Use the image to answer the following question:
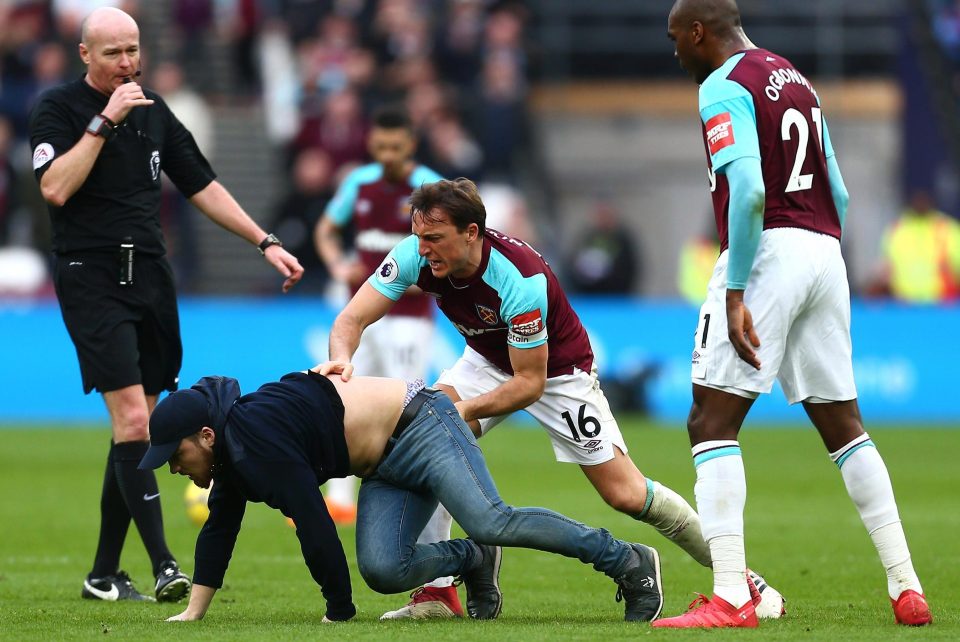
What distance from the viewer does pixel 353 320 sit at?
718cm

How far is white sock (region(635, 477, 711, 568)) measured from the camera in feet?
24.2

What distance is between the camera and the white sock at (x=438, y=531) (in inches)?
289

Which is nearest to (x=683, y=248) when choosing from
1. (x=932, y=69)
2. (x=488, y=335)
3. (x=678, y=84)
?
(x=678, y=84)

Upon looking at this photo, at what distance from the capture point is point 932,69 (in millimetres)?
21453

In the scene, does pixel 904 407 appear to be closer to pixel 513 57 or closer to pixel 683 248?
pixel 683 248

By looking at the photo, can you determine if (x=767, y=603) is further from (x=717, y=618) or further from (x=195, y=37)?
(x=195, y=37)

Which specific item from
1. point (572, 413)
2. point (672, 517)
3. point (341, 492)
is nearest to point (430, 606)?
point (572, 413)

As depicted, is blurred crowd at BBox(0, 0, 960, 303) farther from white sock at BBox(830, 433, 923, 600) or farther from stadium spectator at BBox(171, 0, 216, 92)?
white sock at BBox(830, 433, 923, 600)

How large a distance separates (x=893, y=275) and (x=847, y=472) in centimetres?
1510

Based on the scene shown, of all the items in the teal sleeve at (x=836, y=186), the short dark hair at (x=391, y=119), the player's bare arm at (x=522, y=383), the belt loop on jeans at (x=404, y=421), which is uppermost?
the teal sleeve at (x=836, y=186)

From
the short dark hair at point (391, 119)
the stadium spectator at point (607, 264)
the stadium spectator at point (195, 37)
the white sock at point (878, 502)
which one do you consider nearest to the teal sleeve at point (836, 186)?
the white sock at point (878, 502)

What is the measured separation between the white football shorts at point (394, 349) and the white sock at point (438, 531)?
12.6 ft

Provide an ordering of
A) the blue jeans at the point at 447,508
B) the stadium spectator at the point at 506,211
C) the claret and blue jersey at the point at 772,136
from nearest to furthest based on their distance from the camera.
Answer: the claret and blue jersey at the point at 772,136
the blue jeans at the point at 447,508
the stadium spectator at the point at 506,211

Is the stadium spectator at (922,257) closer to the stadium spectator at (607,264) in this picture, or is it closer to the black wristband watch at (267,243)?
the stadium spectator at (607,264)
